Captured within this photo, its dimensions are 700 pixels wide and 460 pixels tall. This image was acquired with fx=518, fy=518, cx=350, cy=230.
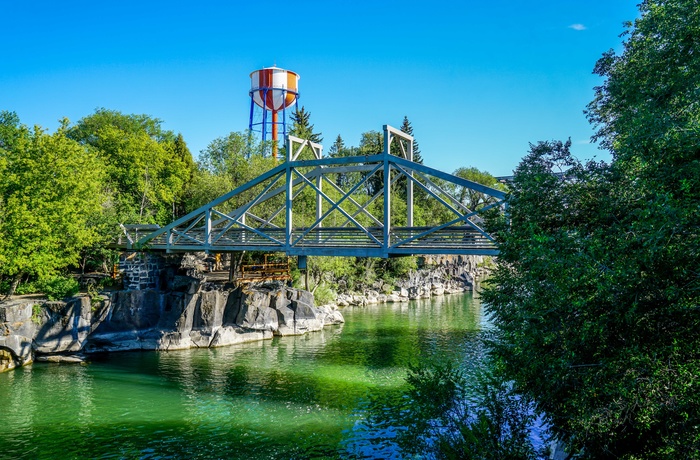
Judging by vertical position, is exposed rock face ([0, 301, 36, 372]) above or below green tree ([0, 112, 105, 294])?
below

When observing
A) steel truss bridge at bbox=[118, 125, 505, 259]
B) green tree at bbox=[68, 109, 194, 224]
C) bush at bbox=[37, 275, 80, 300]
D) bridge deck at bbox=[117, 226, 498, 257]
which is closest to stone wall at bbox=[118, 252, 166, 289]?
steel truss bridge at bbox=[118, 125, 505, 259]

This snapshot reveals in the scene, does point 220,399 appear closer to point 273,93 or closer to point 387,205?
point 387,205

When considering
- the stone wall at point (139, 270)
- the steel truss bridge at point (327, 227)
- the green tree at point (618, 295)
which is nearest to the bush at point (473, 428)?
the green tree at point (618, 295)

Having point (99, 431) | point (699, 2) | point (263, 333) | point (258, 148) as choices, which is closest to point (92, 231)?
point (263, 333)

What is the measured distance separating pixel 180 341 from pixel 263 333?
178 inches

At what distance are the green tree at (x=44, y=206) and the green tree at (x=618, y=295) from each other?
2239cm

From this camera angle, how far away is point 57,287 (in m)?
24.7

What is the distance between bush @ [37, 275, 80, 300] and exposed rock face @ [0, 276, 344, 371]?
2.63 feet

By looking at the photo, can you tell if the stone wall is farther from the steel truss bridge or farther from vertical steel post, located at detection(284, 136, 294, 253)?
vertical steel post, located at detection(284, 136, 294, 253)

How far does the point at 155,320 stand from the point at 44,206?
774 centimetres

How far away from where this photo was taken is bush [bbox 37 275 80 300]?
24422mm

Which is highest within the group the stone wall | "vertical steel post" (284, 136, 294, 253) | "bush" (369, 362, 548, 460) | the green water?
"vertical steel post" (284, 136, 294, 253)

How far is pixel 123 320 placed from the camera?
2619cm

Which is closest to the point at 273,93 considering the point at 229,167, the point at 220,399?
the point at 229,167
